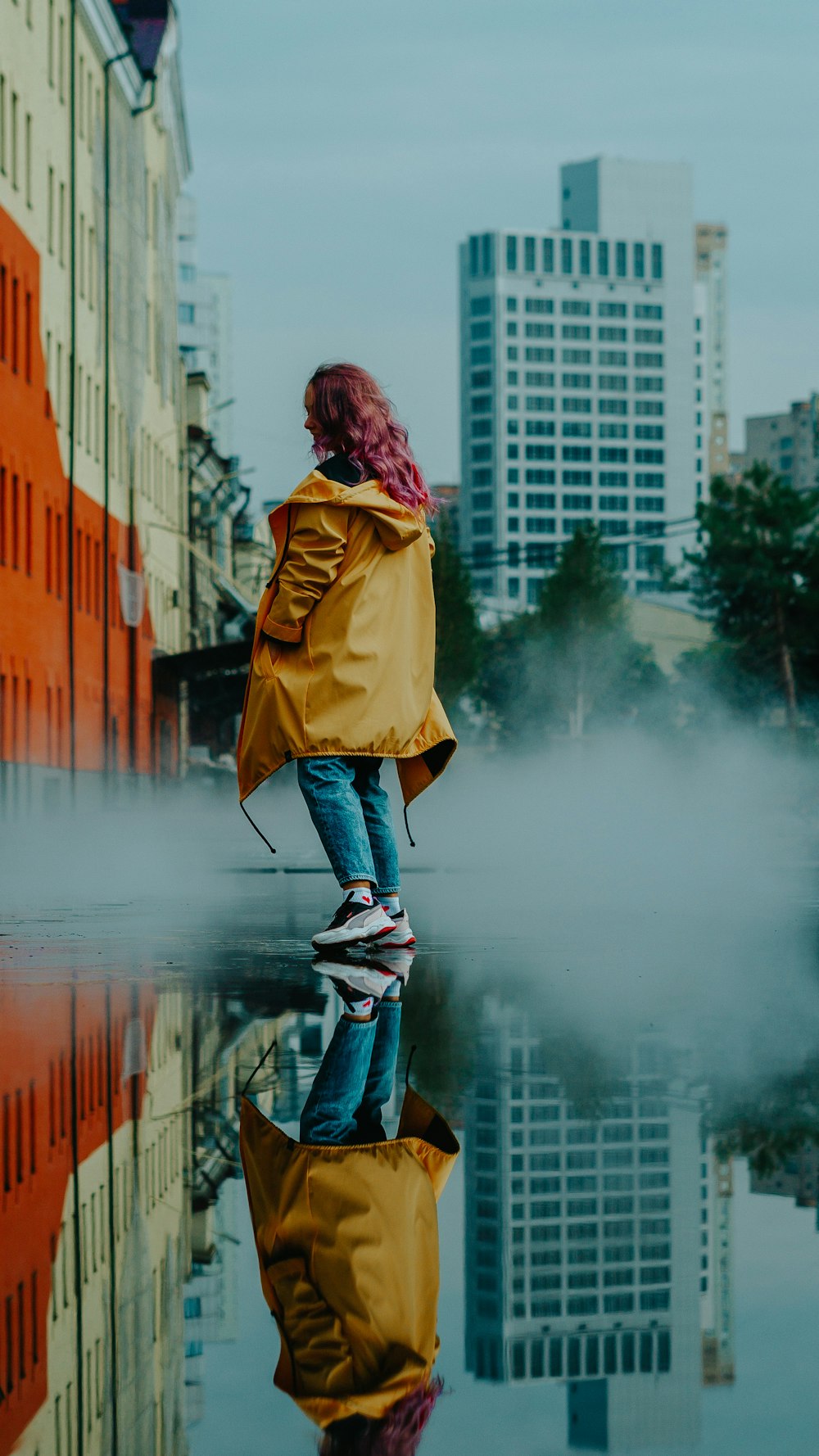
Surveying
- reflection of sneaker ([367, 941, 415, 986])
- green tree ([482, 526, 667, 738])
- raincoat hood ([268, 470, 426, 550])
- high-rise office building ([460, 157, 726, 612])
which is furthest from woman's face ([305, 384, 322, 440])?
high-rise office building ([460, 157, 726, 612])

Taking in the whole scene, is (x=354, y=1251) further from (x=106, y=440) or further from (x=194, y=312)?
(x=194, y=312)

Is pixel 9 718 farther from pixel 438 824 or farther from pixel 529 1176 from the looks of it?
pixel 529 1176

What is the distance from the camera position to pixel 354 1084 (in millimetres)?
3930

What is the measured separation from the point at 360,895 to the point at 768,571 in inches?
2469

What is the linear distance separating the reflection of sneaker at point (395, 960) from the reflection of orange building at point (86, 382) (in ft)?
85.2

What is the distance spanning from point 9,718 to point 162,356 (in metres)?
24.7

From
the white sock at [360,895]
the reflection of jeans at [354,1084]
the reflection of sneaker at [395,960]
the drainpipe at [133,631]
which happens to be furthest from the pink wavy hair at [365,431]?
the drainpipe at [133,631]

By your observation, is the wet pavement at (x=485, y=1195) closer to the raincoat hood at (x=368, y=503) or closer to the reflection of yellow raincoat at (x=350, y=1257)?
the reflection of yellow raincoat at (x=350, y=1257)

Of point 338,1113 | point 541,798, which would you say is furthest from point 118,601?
point 338,1113

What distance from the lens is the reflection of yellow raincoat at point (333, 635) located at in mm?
6480

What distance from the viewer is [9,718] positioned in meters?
32.3

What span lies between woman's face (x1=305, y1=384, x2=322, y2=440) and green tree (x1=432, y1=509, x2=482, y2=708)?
7533 cm

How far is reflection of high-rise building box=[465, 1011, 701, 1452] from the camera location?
2166 millimetres

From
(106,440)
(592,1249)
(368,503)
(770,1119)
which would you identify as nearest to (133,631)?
(106,440)
